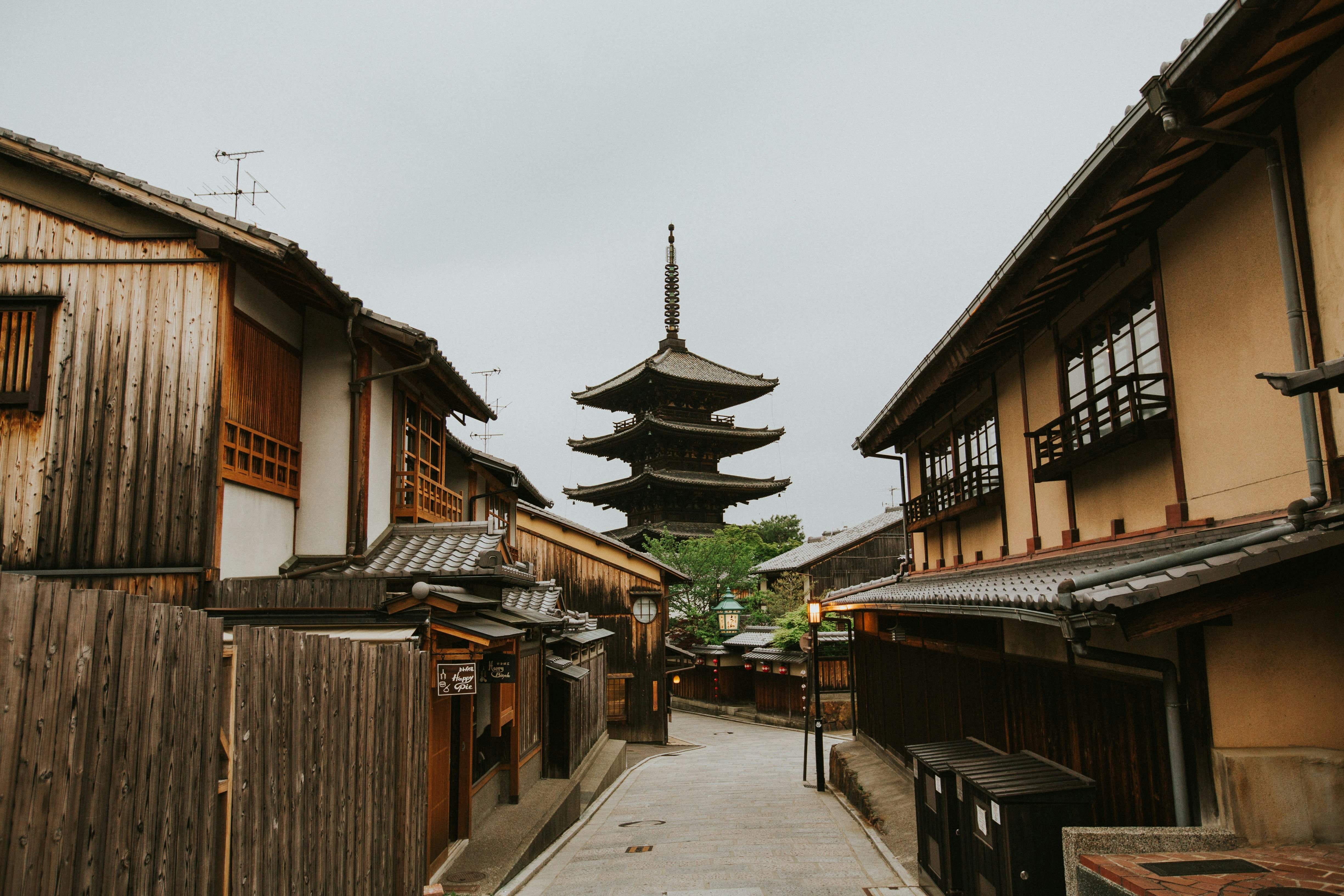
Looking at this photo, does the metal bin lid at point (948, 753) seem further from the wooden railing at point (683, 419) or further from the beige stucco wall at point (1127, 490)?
the wooden railing at point (683, 419)

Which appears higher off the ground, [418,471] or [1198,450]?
[418,471]

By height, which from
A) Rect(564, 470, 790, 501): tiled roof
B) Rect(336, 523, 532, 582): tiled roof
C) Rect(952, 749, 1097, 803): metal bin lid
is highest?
Rect(564, 470, 790, 501): tiled roof

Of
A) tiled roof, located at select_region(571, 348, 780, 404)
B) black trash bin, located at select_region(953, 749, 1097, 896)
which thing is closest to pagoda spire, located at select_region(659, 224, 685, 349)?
tiled roof, located at select_region(571, 348, 780, 404)

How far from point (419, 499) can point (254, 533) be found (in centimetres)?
345

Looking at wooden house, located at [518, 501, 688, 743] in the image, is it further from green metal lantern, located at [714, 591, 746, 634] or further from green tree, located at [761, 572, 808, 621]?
green tree, located at [761, 572, 808, 621]

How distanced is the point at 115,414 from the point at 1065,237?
9167 mm

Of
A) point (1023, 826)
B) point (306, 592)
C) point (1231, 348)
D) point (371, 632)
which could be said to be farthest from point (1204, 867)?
point (306, 592)

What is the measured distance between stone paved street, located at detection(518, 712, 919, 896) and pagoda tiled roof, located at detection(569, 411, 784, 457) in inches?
909

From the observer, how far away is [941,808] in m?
8.30

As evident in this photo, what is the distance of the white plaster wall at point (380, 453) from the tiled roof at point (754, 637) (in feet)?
82.8

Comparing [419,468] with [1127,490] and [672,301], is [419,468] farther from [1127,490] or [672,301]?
[672,301]

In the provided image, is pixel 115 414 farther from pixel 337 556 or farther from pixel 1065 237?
pixel 1065 237

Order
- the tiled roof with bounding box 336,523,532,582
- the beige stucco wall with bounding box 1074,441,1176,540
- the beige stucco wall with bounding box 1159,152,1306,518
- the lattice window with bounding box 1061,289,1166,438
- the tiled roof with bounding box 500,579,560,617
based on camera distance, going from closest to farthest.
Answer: the beige stucco wall with bounding box 1159,152,1306,518 < the beige stucco wall with bounding box 1074,441,1176,540 < the lattice window with bounding box 1061,289,1166,438 < the tiled roof with bounding box 336,523,532,582 < the tiled roof with bounding box 500,579,560,617

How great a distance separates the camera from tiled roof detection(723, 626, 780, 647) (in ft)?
119
